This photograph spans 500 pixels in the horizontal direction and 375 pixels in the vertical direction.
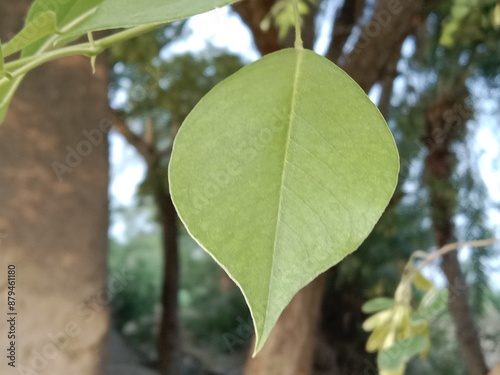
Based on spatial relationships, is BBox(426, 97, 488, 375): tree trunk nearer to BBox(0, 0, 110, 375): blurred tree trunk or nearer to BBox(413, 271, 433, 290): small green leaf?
BBox(0, 0, 110, 375): blurred tree trunk

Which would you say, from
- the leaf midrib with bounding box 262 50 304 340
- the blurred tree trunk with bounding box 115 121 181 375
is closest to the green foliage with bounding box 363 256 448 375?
the leaf midrib with bounding box 262 50 304 340

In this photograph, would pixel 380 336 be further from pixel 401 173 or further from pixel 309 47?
pixel 401 173

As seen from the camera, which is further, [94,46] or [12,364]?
[12,364]

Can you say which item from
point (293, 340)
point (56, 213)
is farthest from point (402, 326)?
point (293, 340)

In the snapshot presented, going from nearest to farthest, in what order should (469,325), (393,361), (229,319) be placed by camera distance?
(393,361) < (469,325) < (229,319)

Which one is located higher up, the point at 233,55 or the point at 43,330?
the point at 233,55

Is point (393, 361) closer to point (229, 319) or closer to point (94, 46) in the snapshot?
point (94, 46)

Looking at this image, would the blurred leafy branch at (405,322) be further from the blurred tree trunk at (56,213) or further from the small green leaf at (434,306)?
the blurred tree trunk at (56,213)

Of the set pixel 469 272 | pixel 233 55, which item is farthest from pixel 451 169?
pixel 233 55
